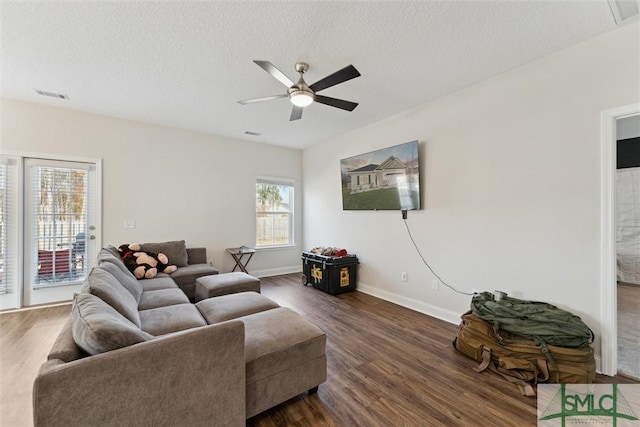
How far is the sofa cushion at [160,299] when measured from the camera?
2346 millimetres

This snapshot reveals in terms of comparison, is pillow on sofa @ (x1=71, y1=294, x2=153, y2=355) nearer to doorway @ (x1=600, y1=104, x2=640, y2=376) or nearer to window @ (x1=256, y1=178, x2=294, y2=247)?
doorway @ (x1=600, y1=104, x2=640, y2=376)

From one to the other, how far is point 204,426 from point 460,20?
306 centimetres

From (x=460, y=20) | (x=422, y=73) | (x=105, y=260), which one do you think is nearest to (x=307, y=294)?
(x=105, y=260)

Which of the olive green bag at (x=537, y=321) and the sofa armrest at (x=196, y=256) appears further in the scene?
the sofa armrest at (x=196, y=256)

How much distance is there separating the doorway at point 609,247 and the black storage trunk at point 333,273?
2.81m

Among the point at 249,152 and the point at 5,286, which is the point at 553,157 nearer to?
the point at 249,152

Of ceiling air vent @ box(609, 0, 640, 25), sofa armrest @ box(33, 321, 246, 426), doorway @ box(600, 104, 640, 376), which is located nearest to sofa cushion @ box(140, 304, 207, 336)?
sofa armrest @ box(33, 321, 246, 426)

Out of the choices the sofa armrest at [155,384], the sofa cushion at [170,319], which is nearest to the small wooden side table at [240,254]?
the sofa cushion at [170,319]

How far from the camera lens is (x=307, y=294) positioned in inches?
161

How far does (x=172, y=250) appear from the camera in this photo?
3.94m

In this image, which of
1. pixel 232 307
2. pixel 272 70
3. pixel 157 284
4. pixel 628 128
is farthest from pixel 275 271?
pixel 628 128

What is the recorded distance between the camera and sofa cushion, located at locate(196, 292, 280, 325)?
6.95 ft

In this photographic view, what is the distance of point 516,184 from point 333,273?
262cm

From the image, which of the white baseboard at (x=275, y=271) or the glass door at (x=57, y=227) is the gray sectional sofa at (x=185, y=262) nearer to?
the glass door at (x=57, y=227)
